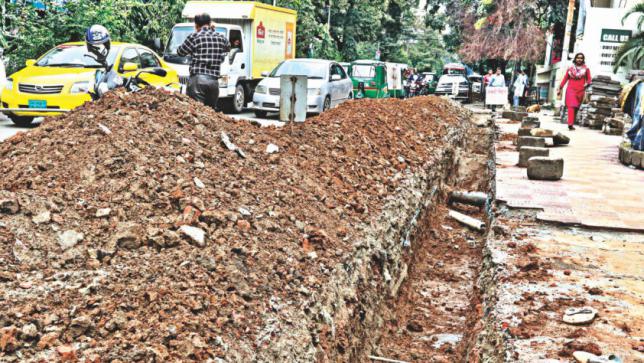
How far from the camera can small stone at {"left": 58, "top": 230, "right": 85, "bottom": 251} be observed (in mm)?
3578

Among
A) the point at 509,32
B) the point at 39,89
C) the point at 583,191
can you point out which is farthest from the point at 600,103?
the point at 509,32

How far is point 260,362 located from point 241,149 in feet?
9.18

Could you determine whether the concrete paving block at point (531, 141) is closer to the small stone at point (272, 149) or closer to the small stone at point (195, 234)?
the small stone at point (272, 149)

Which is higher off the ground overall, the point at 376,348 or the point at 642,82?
the point at 642,82

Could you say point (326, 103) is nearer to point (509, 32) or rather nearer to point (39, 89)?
point (39, 89)

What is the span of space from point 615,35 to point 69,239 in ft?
71.8

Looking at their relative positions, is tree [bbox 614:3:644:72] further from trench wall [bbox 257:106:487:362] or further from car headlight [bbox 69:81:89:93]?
car headlight [bbox 69:81:89:93]

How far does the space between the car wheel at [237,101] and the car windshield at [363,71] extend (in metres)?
7.60

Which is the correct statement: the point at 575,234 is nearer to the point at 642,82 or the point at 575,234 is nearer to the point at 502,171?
the point at 502,171

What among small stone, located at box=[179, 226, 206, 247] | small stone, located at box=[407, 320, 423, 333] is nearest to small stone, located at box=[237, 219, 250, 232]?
small stone, located at box=[179, 226, 206, 247]

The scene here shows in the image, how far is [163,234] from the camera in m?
3.74

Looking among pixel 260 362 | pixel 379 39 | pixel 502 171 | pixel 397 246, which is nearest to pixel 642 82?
pixel 502 171

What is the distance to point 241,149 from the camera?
5641 mm

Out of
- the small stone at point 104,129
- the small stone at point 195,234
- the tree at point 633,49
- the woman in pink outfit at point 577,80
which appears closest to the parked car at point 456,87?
the tree at point 633,49
